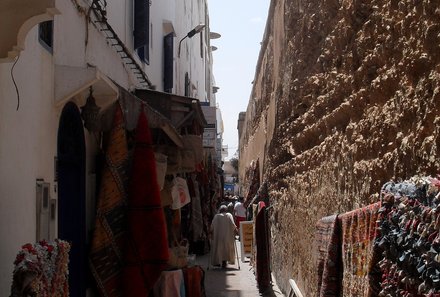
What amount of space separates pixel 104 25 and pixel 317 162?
281 centimetres

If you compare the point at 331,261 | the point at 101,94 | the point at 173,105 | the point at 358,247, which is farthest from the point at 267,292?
the point at 358,247

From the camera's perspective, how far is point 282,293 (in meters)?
9.74

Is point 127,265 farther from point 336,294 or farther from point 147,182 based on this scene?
point 336,294

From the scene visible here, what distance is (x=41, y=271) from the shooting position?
3.25 metres

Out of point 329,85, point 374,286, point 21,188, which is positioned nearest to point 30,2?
point 21,188

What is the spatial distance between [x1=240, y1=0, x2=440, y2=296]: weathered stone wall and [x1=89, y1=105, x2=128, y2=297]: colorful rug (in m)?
1.78

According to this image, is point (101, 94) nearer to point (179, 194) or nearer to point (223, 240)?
point (179, 194)

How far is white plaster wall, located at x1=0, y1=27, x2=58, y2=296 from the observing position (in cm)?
392

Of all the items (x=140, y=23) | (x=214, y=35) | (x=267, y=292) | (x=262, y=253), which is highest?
(x=214, y=35)

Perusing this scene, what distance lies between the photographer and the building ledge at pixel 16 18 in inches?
130

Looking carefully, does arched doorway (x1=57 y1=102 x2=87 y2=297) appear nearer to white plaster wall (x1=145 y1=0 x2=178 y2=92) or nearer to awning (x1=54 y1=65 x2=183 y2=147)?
awning (x1=54 y1=65 x2=183 y2=147)

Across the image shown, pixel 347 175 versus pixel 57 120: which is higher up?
pixel 57 120

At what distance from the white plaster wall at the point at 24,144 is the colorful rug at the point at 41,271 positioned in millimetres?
489

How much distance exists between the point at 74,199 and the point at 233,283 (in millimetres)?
6133
